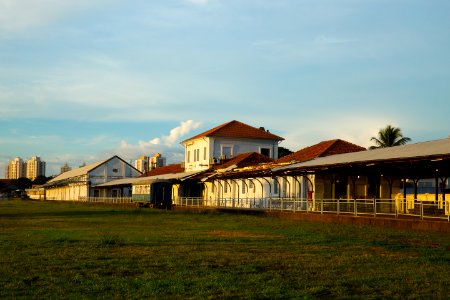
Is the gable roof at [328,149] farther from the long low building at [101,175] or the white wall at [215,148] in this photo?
the long low building at [101,175]

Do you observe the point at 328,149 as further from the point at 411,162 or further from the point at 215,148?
the point at 411,162

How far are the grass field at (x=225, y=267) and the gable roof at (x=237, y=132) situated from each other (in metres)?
44.1

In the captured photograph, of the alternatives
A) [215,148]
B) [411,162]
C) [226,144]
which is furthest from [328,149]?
[411,162]

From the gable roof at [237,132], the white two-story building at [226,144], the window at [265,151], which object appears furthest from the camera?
the window at [265,151]

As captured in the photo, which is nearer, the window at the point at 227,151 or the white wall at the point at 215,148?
the white wall at the point at 215,148

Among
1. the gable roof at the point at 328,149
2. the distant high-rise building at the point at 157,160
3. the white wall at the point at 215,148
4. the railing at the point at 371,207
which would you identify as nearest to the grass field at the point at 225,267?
the railing at the point at 371,207

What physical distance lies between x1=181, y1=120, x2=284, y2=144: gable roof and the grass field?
44107 mm

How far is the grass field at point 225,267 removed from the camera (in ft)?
27.8

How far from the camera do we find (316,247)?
14.6 metres

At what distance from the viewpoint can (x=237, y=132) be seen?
6259 cm

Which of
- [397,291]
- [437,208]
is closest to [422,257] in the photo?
[397,291]

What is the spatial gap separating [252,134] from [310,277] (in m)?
53.3

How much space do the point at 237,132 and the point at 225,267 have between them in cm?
5191

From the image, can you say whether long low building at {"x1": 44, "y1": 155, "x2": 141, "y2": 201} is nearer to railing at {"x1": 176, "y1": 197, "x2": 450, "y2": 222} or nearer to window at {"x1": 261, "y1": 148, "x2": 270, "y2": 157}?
window at {"x1": 261, "y1": 148, "x2": 270, "y2": 157}
